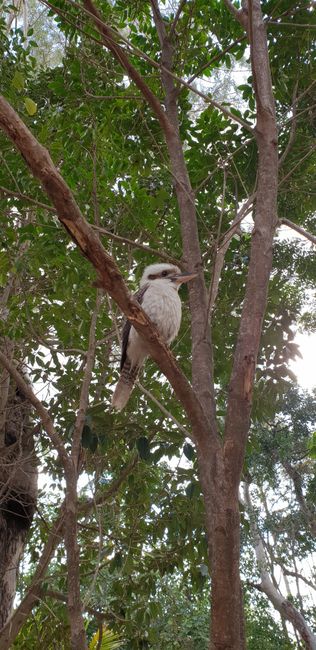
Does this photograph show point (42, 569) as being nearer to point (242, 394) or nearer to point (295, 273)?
point (242, 394)

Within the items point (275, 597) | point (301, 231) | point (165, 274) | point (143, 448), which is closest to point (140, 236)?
point (165, 274)

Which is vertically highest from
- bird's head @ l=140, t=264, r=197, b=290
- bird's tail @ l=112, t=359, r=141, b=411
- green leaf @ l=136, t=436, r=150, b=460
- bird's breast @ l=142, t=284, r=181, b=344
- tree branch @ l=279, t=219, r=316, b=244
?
bird's head @ l=140, t=264, r=197, b=290

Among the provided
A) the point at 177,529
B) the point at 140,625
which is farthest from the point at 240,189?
the point at 140,625

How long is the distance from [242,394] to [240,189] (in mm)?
2554

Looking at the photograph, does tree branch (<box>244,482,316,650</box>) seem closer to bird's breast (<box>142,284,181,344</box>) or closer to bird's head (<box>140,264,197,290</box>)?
bird's breast (<box>142,284,181,344</box>)

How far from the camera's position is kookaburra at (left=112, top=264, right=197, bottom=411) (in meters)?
3.54

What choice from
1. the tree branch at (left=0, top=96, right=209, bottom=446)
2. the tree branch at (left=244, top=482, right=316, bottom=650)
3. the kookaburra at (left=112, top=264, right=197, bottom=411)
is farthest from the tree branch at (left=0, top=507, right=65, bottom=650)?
the tree branch at (left=244, top=482, right=316, bottom=650)

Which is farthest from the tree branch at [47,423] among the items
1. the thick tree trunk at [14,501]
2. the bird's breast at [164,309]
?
the thick tree trunk at [14,501]

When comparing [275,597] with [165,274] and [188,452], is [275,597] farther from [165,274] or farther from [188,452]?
[165,274]

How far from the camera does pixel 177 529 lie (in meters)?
3.94

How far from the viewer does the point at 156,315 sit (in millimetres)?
3557

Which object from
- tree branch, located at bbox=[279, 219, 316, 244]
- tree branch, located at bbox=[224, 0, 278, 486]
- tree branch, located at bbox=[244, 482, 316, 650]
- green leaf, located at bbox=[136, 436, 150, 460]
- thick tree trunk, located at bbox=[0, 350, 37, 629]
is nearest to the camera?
tree branch, located at bbox=[224, 0, 278, 486]

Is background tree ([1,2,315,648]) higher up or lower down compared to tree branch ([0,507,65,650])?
higher up

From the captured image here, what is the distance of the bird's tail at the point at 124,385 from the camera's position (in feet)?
11.2
